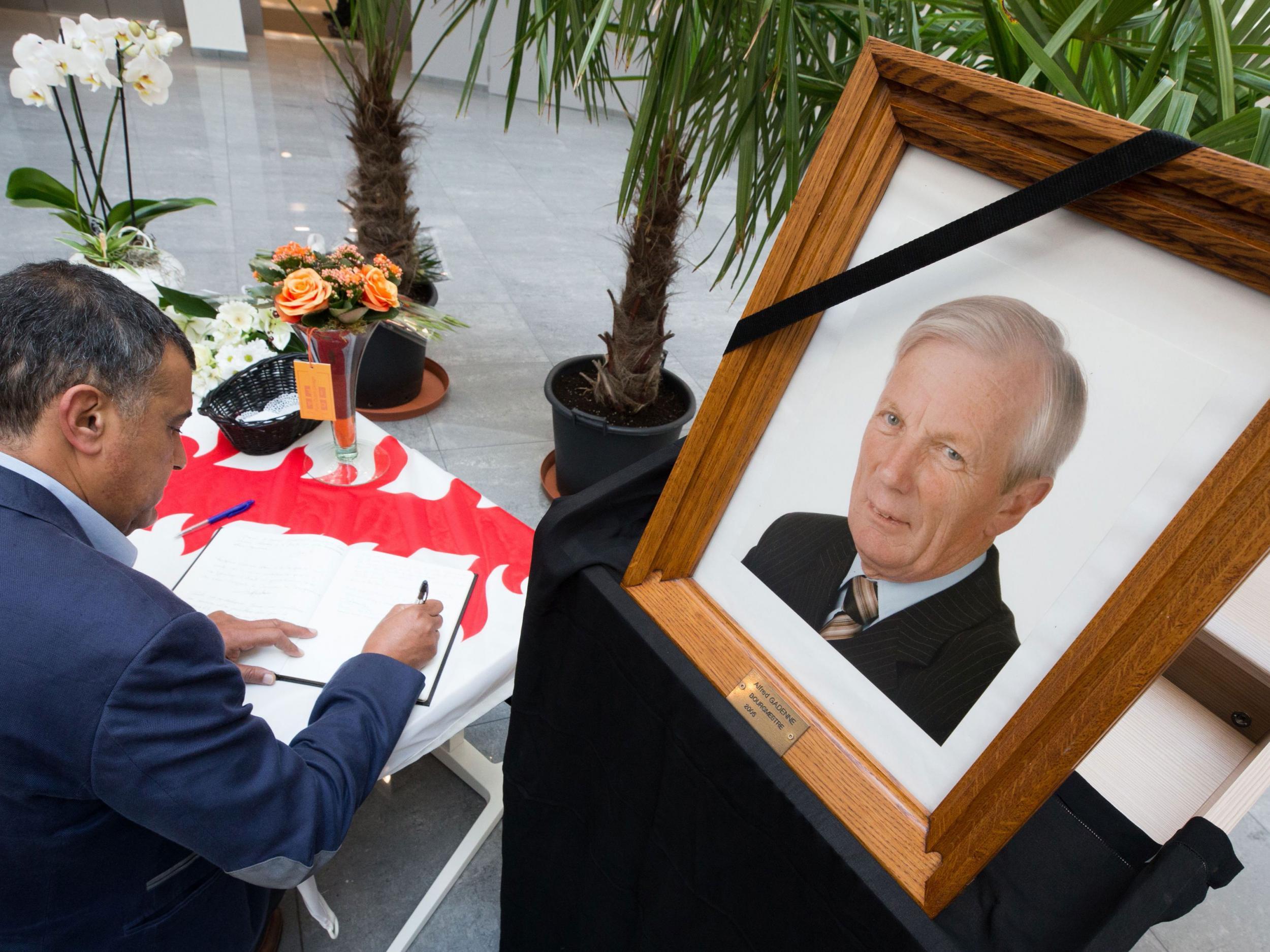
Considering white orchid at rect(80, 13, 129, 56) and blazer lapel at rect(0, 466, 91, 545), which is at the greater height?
white orchid at rect(80, 13, 129, 56)

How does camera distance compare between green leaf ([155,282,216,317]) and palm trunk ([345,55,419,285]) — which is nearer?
green leaf ([155,282,216,317])

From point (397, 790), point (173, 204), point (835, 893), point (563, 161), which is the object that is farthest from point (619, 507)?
point (563, 161)

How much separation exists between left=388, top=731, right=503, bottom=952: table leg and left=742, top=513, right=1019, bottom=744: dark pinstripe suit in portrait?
1132mm

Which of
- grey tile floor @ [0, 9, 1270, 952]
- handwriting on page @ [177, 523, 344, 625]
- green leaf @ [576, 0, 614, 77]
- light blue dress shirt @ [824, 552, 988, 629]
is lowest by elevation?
grey tile floor @ [0, 9, 1270, 952]

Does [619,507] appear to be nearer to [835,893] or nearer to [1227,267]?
[835,893]

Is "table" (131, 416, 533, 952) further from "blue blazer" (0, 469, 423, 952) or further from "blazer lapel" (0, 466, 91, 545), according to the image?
"blazer lapel" (0, 466, 91, 545)

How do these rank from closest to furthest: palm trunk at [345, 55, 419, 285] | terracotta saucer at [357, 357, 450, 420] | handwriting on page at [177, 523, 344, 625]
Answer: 1. handwriting on page at [177, 523, 344, 625]
2. palm trunk at [345, 55, 419, 285]
3. terracotta saucer at [357, 357, 450, 420]

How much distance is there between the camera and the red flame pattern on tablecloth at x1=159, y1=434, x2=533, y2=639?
4.27ft

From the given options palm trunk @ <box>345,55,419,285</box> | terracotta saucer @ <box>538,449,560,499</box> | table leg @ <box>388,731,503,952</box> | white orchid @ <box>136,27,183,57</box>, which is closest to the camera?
table leg @ <box>388,731,503,952</box>

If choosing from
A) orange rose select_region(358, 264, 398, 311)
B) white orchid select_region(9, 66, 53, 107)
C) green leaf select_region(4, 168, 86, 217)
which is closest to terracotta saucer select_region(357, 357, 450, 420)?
green leaf select_region(4, 168, 86, 217)

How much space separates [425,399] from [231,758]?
7.65 feet

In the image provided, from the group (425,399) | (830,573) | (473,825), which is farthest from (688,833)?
(425,399)

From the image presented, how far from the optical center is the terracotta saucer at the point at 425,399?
2.89 metres

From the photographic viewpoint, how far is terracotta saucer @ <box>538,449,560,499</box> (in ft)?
8.86
